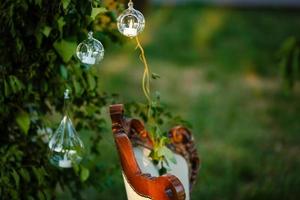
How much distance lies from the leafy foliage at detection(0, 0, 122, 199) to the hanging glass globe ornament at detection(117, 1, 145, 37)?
0.12 metres

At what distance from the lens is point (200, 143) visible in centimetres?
572

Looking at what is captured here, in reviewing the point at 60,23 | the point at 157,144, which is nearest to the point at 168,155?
the point at 157,144

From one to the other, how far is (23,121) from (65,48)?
0.38 m

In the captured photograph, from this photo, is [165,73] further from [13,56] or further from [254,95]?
[13,56]

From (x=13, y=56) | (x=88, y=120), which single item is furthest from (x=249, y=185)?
(x=13, y=56)

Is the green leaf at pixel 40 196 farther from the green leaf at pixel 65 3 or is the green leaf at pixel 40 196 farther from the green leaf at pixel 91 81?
the green leaf at pixel 65 3

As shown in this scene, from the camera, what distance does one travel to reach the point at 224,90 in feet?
24.2

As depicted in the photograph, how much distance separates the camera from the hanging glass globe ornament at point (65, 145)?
8.69 feet

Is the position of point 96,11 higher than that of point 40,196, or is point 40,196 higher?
point 96,11

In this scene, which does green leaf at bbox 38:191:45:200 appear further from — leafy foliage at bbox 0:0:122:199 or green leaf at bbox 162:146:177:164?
green leaf at bbox 162:146:177:164

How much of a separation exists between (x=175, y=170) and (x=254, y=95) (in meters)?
4.64

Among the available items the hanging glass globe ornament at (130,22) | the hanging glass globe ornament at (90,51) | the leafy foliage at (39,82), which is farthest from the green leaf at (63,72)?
the hanging glass globe ornament at (130,22)

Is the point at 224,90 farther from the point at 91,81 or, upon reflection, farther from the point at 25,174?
the point at 25,174

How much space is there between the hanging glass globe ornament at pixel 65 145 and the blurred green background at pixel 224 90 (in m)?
0.39
